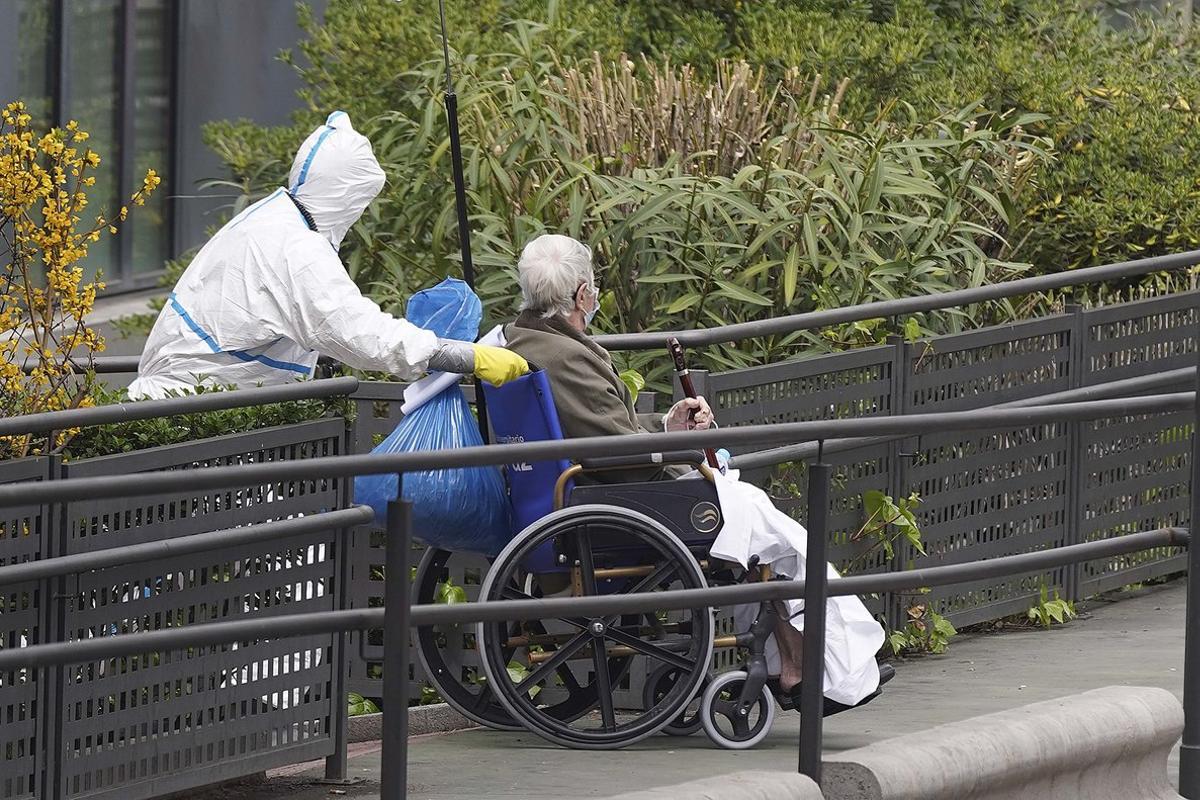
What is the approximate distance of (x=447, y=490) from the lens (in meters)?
5.92

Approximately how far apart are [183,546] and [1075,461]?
414cm

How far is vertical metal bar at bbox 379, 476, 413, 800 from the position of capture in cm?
434

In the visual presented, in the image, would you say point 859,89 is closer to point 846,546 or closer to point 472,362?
point 846,546

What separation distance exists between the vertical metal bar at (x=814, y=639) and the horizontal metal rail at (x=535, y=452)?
131 millimetres

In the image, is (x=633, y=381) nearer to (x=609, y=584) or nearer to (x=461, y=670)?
(x=461, y=670)

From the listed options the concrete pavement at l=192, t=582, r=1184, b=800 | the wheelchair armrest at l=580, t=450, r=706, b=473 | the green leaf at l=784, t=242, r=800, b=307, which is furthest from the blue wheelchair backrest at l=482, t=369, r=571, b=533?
the green leaf at l=784, t=242, r=800, b=307

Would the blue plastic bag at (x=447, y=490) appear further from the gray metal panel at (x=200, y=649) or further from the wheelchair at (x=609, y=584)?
the gray metal panel at (x=200, y=649)

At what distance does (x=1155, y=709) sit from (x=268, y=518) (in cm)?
228

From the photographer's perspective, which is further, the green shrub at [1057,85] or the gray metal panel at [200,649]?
the green shrub at [1057,85]

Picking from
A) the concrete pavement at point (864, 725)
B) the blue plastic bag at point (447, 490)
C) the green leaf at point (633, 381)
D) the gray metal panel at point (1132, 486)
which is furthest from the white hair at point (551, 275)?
the gray metal panel at point (1132, 486)

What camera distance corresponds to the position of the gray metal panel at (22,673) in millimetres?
4668

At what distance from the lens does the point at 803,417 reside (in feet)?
23.2

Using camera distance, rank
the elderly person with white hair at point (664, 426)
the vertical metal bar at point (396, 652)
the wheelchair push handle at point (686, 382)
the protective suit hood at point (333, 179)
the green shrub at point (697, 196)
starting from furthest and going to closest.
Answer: the green shrub at point (697, 196)
the protective suit hood at point (333, 179)
the wheelchair push handle at point (686, 382)
the elderly person with white hair at point (664, 426)
the vertical metal bar at point (396, 652)

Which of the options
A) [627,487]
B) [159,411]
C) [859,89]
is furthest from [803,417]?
[859,89]
